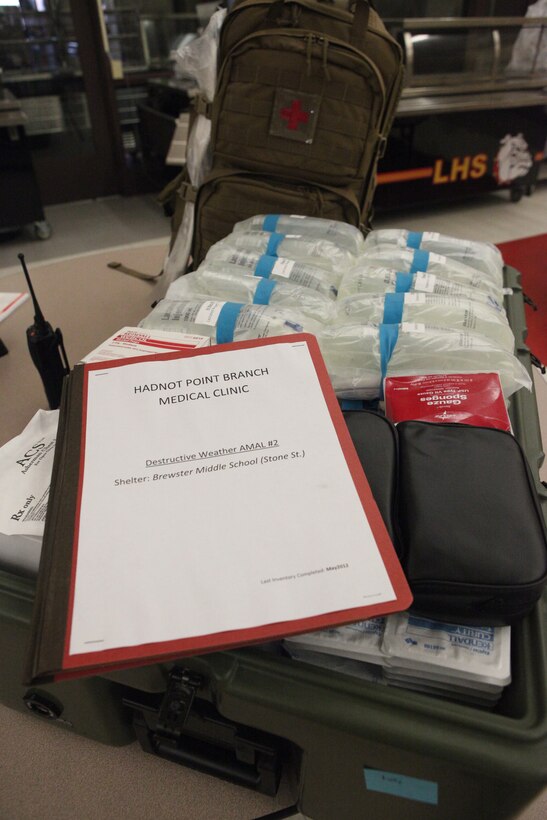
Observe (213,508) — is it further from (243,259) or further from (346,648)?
(243,259)

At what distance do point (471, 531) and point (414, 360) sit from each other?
0.33 metres

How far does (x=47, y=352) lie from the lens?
2.58 ft

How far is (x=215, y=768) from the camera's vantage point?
1.80 feet

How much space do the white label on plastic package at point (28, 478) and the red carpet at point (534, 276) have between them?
1.39 m

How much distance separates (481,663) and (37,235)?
2.96 metres

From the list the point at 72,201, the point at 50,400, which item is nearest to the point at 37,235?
the point at 72,201

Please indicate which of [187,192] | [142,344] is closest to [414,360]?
[142,344]

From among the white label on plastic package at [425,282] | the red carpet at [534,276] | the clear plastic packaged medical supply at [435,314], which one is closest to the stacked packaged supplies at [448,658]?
the clear plastic packaged medical supply at [435,314]

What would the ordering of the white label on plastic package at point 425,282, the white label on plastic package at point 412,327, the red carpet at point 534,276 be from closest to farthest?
the white label on plastic package at point 412,327
the white label on plastic package at point 425,282
the red carpet at point 534,276

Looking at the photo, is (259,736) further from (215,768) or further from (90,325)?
(90,325)

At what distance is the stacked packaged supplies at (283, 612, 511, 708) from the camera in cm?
44

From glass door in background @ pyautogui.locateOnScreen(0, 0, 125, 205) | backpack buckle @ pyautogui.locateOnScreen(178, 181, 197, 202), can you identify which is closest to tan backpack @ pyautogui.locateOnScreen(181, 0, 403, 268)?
backpack buckle @ pyautogui.locateOnScreen(178, 181, 197, 202)

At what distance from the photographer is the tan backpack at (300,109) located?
1.09m

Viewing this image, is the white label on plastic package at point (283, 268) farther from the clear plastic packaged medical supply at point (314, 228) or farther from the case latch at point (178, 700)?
the case latch at point (178, 700)
